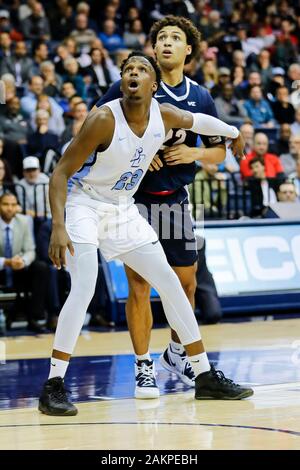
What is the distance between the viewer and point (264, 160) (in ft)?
49.0

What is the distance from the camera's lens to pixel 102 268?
11.6m

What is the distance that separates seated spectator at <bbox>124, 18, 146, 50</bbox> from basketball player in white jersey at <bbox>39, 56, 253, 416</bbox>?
12.5 meters

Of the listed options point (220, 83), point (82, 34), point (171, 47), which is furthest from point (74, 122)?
point (171, 47)

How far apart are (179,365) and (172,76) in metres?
2.02

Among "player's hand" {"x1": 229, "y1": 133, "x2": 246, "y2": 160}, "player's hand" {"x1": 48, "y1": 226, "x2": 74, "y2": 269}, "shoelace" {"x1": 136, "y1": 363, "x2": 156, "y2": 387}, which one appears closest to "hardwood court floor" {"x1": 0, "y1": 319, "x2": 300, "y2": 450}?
"shoelace" {"x1": 136, "y1": 363, "x2": 156, "y2": 387}

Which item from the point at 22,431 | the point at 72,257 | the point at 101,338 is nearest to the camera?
the point at 22,431

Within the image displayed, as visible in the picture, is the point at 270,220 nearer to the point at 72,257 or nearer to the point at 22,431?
the point at 72,257

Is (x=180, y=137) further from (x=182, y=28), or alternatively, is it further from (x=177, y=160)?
(x=182, y=28)

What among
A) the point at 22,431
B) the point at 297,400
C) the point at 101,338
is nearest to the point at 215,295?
the point at 101,338

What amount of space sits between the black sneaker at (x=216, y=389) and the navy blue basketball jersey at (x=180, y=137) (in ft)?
4.73

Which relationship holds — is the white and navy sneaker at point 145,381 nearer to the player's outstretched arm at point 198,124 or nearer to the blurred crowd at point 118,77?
the player's outstretched arm at point 198,124

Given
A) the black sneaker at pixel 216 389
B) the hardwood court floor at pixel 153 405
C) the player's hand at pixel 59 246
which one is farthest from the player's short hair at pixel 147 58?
the hardwood court floor at pixel 153 405

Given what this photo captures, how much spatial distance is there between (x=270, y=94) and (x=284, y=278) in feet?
23.3

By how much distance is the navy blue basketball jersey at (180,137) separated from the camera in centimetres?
721
